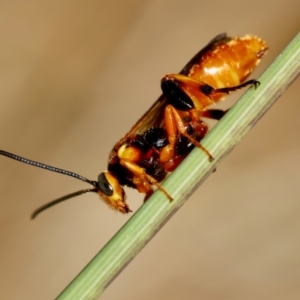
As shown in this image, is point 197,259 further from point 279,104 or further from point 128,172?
point 128,172

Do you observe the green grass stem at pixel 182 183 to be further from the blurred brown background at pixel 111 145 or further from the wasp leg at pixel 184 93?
the blurred brown background at pixel 111 145

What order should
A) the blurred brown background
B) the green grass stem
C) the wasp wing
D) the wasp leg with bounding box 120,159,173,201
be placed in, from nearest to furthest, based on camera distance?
the green grass stem < the wasp leg with bounding box 120,159,173,201 < the wasp wing < the blurred brown background

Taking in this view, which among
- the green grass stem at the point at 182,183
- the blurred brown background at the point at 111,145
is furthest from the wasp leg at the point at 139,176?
the blurred brown background at the point at 111,145

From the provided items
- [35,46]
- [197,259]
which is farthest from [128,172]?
[35,46]

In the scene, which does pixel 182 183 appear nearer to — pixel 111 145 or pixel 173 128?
pixel 173 128

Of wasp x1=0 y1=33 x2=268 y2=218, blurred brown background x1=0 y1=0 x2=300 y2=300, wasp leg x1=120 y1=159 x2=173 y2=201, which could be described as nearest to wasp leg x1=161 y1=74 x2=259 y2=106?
wasp x1=0 y1=33 x2=268 y2=218

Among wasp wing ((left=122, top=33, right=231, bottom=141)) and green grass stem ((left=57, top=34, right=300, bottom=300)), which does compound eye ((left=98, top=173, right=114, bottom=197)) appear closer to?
wasp wing ((left=122, top=33, right=231, bottom=141))
